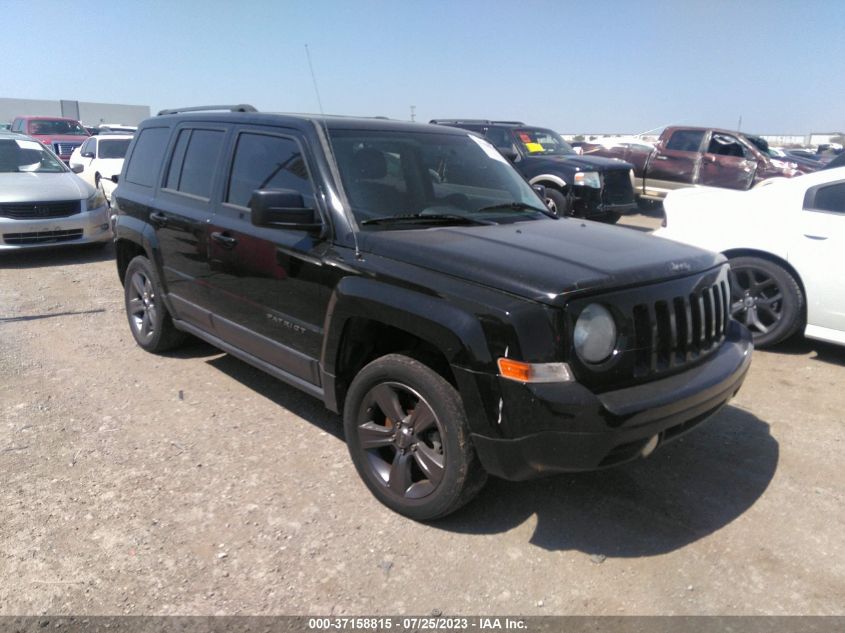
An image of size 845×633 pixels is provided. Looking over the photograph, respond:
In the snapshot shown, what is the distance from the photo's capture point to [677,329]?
118 inches

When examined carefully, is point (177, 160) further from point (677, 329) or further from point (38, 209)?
point (38, 209)

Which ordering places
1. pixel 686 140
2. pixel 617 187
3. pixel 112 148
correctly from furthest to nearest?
pixel 686 140 < pixel 112 148 < pixel 617 187

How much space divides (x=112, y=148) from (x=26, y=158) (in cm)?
460

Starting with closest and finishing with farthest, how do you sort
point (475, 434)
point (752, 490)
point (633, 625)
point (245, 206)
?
point (633, 625), point (475, 434), point (752, 490), point (245, 206)

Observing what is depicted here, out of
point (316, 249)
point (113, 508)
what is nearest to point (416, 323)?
point (316, 249)

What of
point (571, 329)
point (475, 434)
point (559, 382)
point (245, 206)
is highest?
point (245, 206)

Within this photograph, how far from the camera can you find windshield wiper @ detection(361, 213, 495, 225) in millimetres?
3511

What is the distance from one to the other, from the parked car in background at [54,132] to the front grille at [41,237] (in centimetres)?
1385

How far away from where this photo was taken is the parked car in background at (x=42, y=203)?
8.76 metres

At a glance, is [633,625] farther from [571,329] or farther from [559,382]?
[571,329]

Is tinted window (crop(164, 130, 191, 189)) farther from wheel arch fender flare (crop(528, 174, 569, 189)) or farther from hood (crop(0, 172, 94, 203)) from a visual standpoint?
wheel arch fender flare (crop(528, 174, 569, 189))

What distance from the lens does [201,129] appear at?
4660 millimetres

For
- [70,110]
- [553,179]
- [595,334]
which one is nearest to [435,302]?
[595,334]

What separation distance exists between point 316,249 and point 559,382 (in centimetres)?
153
